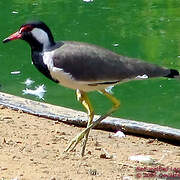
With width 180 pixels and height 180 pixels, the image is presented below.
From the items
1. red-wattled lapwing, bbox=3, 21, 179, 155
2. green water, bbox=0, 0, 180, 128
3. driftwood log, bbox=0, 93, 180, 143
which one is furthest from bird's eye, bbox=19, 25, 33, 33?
green water, bbox=0, 0, 180, 128

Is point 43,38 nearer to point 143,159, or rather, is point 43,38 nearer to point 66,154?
point 66,154

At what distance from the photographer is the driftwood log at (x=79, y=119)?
19.4 feet

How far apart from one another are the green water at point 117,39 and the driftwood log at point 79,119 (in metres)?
0.45

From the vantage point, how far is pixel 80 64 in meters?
4.99

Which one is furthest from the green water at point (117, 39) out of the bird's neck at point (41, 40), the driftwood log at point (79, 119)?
the bird's neck at point (41, 40)

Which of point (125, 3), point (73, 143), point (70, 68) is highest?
point (70, 68)

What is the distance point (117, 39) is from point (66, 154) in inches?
154

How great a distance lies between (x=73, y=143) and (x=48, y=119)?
3.80 feet

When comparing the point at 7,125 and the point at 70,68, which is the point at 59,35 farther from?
the point at 70,68

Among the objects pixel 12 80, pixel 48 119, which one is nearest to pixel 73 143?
pixel 48 119

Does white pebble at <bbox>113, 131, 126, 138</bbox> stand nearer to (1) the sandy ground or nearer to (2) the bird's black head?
(1) the sandy ground

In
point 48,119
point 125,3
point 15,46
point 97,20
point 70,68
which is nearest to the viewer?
point 70,68

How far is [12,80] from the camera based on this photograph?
749 cm

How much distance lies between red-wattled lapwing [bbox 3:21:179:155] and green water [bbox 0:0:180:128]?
4.85ft
